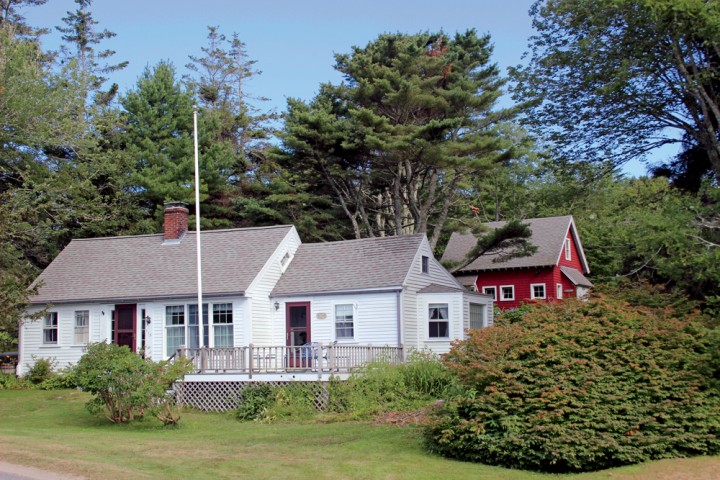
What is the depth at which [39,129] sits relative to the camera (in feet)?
82.1

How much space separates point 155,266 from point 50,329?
4.33 metres

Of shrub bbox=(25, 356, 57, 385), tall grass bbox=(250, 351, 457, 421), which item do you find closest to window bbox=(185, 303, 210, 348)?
shrub bbox=(25, 356, 57, 385)

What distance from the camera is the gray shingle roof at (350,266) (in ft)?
76.9

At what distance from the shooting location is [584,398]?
36.9 ft

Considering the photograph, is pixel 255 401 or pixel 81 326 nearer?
pixel 255 401

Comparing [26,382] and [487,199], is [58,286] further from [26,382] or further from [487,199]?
[487,199]

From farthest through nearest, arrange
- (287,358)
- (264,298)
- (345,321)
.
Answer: (264,298)
(345,321)
(287,358)

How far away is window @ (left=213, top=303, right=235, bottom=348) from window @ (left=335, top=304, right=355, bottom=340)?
3473 millimetres

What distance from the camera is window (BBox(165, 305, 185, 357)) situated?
24109 millimetres

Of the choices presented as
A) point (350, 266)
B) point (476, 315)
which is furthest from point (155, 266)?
point (476, 315)

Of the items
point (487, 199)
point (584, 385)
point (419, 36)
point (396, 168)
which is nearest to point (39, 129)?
point (396, 168)

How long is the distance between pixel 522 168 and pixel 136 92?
28621mm

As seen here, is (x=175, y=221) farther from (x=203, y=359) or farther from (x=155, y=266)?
(x=203, y=359)

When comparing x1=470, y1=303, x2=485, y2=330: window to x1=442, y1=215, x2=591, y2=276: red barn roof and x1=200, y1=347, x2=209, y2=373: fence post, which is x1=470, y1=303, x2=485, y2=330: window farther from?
x1=442, y1=215, x2=591, y2=276: red barn roof
